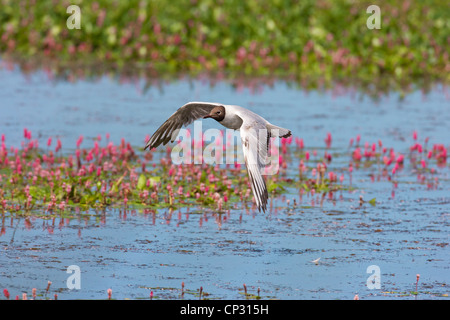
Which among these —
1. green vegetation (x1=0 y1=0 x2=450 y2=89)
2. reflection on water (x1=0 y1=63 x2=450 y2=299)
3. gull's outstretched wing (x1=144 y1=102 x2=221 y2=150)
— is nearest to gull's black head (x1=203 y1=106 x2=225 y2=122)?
gull's outstretched wing (x1=144 y1=102 x2=221 y2=150)

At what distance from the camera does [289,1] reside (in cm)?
2502

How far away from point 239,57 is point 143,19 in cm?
275

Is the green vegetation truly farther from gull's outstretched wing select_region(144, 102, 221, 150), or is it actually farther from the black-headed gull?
the black-headed gull

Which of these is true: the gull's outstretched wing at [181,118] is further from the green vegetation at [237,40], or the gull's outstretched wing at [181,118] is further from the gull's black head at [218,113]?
the green vegetation at [237,40]

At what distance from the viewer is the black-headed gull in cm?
920

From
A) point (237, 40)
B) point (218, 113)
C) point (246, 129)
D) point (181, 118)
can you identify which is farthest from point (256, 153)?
point (237, 40)

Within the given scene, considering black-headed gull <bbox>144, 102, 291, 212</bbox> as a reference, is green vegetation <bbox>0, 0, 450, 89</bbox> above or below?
above

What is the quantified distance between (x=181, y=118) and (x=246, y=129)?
5.16ft

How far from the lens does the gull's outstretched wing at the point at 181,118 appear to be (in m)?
11.0

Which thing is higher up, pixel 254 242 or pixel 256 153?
pixel 256 153

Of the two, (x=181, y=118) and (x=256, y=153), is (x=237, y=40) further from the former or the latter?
(x=256, y=153)

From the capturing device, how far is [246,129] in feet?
31.8
